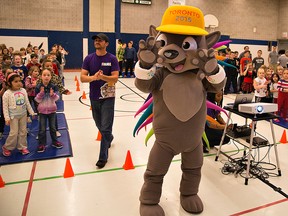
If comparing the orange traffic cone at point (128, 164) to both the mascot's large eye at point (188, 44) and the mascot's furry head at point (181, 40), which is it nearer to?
the mascot's furry head at point (181, 40)

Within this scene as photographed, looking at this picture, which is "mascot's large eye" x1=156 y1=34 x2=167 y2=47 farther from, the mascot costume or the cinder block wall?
the cinder block wall

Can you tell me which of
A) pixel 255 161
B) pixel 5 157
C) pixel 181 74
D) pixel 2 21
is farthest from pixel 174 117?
pixel 2 21

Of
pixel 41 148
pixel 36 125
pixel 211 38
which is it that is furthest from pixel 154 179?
pixel 36 125

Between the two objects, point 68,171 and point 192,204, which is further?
point 68,171

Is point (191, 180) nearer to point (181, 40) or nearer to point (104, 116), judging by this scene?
point (181, 40)

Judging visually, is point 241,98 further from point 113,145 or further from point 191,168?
point 113,145

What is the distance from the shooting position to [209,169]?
404cm

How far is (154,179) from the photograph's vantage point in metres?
2.82

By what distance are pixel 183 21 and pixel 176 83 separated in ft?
1.84

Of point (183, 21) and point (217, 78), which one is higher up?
point (183, 21)

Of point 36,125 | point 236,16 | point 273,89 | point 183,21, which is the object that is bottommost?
point 36,125

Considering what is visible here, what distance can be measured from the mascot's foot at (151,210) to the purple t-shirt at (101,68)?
1678mm

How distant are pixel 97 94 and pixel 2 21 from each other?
556 inches

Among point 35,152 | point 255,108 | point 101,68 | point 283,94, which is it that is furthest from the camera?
point 283,94
